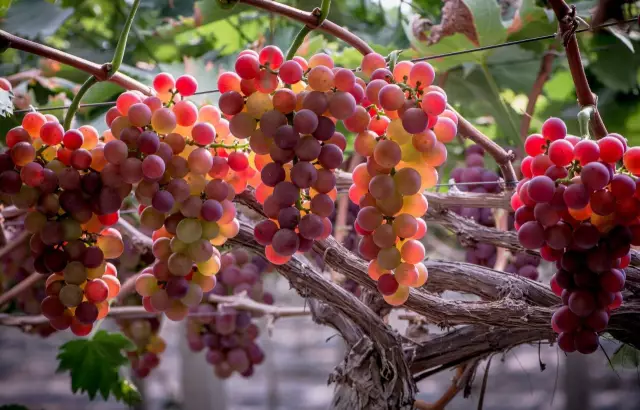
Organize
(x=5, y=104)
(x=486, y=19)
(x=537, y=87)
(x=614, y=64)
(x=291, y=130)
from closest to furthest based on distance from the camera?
(x=291, y=130) < (x=5, y=104) < (x=486, y=19) < (x=537, y=87) < (x=614, y=64)

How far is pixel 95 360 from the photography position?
95cm

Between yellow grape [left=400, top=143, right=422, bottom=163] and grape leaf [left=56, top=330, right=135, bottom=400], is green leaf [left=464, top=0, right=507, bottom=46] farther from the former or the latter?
grape leaf [left=56, top=330, right=135, bottom=400]

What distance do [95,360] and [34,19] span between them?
0.54 m

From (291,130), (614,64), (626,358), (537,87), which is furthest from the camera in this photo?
(614,64)

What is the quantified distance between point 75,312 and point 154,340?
633 millimetres

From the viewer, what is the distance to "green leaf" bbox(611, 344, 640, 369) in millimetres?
618

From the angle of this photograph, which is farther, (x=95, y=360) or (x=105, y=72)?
(x=95, y=360)

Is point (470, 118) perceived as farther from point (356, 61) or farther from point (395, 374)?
point (395, 374)

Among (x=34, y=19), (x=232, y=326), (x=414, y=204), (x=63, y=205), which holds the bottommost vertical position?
(x=232, y=326)

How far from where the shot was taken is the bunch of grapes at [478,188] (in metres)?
0.81

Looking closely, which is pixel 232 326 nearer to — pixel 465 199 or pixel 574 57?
pixel 465 199

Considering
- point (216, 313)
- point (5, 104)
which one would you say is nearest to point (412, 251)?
point (5, 104)

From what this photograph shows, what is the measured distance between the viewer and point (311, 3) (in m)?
1.06

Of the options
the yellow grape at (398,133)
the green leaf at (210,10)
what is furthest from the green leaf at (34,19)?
the yellow grape at (398,133)
